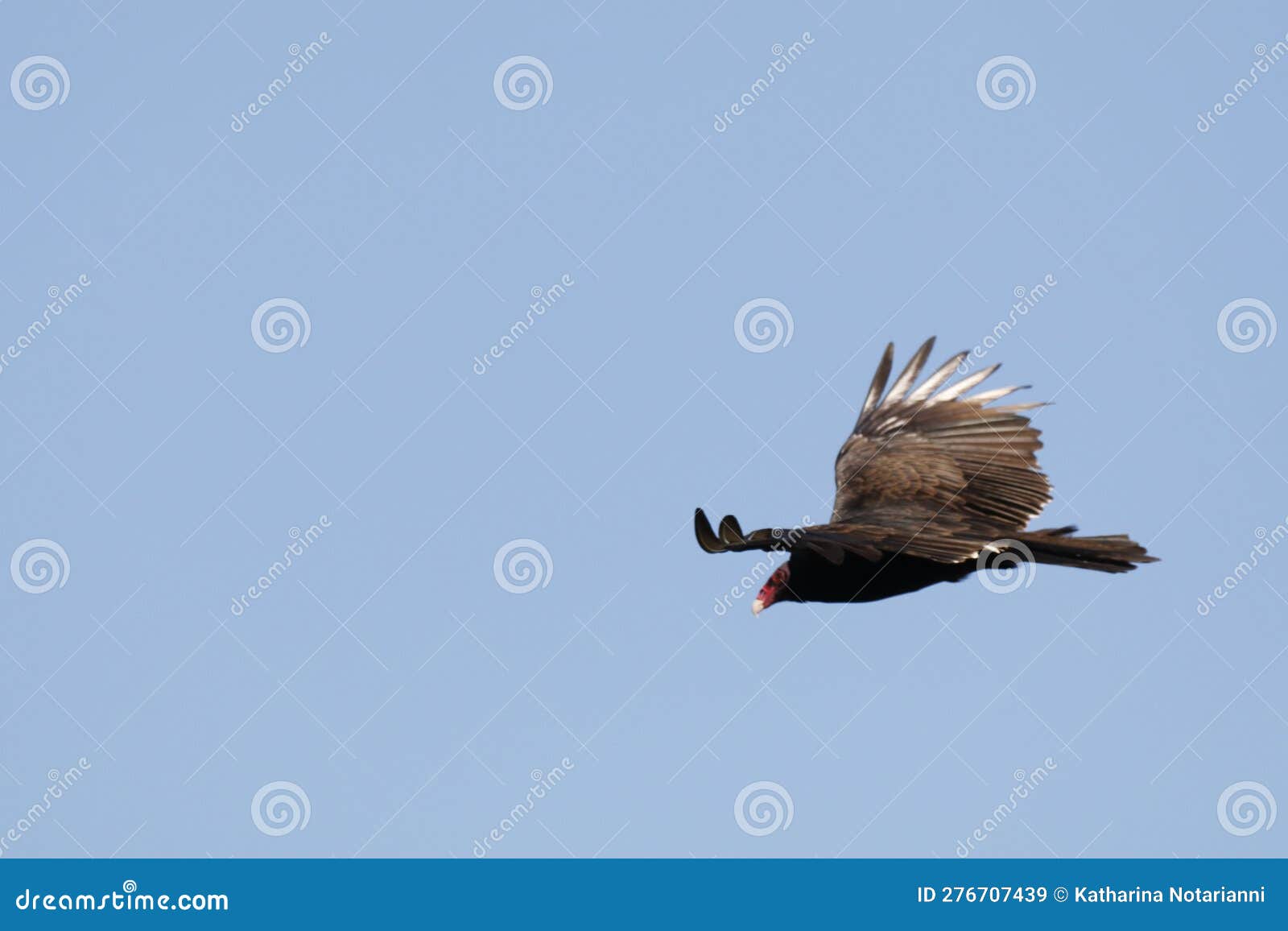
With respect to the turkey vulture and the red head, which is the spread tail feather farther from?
the red head

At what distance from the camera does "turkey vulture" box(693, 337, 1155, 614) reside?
48.1ft

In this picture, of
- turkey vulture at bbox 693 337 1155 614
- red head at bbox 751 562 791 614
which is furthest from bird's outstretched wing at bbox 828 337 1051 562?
red head at bbox 751 562 791 614

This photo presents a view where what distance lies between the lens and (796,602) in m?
16.4

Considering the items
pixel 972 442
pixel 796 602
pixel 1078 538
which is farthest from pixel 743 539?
pixel 972 442

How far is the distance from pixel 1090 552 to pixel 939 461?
308 centimetres

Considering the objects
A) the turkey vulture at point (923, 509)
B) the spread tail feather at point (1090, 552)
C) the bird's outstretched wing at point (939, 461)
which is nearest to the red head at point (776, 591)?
the turkey vulture at point (923, 509)

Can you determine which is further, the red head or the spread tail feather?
the red head

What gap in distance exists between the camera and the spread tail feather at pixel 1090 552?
49.7 ft

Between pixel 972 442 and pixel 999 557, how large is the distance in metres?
3.05

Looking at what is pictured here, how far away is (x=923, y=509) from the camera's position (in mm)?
16891

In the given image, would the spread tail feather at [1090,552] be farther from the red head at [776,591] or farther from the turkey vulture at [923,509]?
the red head at [776,591]

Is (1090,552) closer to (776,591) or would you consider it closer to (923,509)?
(923,509)

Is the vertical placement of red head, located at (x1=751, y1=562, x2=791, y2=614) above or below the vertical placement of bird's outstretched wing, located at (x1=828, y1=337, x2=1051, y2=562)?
below
